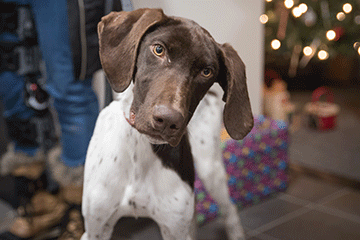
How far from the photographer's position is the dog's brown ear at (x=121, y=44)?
2.14 ft

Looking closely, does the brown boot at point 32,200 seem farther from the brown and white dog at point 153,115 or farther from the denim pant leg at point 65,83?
the brown and white dog at point 153,115

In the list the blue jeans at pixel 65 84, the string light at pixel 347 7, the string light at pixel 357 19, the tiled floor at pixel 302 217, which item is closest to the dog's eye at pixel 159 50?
the blue jeans at pixel 65 84

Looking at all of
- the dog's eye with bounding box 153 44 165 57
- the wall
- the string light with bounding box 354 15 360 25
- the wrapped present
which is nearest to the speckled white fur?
the dog's eye with bounding box 153 44 165 57

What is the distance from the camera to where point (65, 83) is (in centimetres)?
98

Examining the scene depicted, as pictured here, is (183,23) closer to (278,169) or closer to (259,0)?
(259,0)

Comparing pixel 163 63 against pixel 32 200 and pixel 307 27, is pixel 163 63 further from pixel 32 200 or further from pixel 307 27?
pixel 307 27

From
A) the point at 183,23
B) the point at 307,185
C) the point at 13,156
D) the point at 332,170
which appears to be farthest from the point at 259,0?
the point at 332,170

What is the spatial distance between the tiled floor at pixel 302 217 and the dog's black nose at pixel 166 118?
0.85 metres

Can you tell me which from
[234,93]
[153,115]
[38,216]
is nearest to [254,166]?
[38,216]

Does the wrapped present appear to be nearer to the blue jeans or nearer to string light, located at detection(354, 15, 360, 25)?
the blue jeans

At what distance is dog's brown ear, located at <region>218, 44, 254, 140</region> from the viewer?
2.18ft

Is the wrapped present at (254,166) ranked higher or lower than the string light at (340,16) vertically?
lower

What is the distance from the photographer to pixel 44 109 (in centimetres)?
143

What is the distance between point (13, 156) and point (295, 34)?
2050mm
